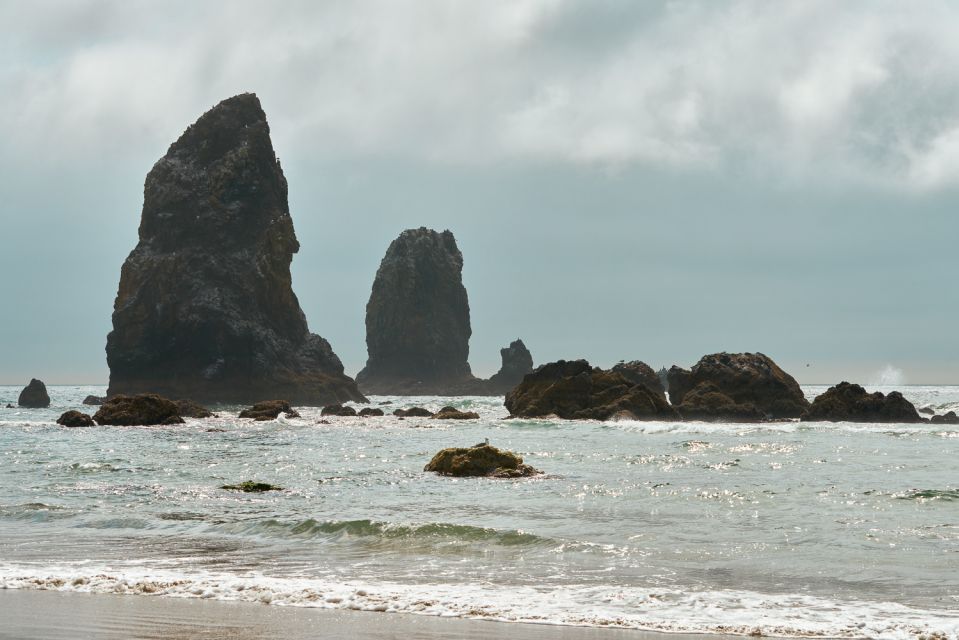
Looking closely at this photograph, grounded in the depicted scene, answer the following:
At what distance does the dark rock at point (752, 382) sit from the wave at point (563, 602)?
160 feet

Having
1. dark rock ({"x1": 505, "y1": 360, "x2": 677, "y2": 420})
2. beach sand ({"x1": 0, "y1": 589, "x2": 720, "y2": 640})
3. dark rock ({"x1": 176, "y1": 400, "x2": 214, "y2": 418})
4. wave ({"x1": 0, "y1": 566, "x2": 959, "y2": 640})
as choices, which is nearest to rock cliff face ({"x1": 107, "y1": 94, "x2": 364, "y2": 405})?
dark rock ({"x1": 176, "y1": 400, "x2": 214, "y2": 418})

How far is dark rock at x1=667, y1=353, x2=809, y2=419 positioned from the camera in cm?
5744

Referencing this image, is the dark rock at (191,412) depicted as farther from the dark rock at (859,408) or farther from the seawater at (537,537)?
the dark rock at (859,408)

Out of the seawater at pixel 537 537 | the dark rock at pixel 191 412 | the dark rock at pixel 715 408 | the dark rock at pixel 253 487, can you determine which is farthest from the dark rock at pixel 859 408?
the dark rock at pixel 253 487

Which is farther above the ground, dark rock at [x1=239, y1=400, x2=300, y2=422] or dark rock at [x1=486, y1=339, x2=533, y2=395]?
dark rock at [x1=486, y1=339, x2=533, y2=395]

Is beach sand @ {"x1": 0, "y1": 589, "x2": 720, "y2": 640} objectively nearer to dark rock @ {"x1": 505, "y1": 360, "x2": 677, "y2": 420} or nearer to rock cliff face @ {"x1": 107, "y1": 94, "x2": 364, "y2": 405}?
dark rock @ {"x1": 505, "y1": 360, "x2": 677, "y2": 420}

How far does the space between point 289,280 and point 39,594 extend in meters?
99.7

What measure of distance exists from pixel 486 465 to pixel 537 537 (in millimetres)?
9241

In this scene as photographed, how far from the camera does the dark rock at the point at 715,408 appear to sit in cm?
5462

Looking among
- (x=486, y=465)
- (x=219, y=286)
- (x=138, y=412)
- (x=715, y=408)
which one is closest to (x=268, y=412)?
(x=138, y=412)

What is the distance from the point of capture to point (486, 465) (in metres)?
23.3

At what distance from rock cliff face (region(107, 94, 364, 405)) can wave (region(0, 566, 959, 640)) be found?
286 feet

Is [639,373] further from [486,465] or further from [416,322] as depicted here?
[416,322]

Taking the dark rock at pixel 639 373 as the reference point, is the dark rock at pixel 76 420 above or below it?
below
